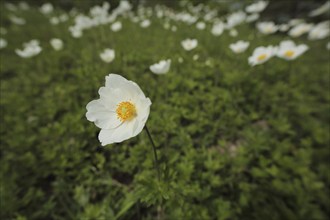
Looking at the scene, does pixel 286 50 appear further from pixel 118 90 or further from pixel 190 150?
pixel 118 90

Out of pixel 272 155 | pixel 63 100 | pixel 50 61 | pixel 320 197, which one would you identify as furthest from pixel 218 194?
pixel 50 61

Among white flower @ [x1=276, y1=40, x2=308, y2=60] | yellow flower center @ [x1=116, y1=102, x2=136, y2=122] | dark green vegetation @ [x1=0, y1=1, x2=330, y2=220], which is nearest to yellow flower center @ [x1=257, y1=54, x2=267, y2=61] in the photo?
white flower @ [x1=276, y1=40, x2=308, y2=60]

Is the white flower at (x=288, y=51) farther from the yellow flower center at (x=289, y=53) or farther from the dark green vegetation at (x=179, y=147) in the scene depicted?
the dark green vegetation at (x=179, y=147)

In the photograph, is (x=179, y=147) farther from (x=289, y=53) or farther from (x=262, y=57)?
(x=289, y=53)

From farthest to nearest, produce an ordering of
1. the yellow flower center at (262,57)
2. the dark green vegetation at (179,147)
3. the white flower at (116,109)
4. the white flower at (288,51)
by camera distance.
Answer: the white flower at (288,51) < the yellow flower center at (262,57) < the dark green vegetation at (179,147) < the white flower at (116,109)

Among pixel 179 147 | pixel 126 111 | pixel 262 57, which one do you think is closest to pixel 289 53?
pixel 262 57

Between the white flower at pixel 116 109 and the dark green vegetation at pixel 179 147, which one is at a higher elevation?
the white flower at pixel 116 109

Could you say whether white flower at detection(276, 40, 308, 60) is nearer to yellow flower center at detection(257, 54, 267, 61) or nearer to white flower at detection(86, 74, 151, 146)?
yellow flower center at detection(257, 54, 267, 61)

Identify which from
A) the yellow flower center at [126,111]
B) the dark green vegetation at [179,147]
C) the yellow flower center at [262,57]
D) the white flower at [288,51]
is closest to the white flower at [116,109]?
the yellow flower center at [126,111]
